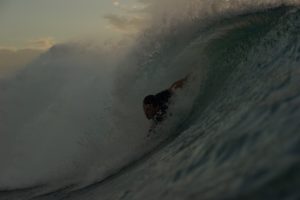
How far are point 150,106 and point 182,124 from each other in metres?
0.91

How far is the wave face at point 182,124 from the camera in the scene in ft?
16.3

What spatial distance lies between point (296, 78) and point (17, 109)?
20661 mm

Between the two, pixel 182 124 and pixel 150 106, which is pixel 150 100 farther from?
pixel 182 124

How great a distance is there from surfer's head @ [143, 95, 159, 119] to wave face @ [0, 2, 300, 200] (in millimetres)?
395

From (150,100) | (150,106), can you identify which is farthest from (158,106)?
(150,100)

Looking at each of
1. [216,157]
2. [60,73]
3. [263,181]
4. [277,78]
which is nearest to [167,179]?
[216,157]

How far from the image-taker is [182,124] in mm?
11109

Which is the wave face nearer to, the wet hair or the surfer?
the surfer

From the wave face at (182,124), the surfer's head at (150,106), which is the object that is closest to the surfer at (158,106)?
the surfer's head at (150,106)

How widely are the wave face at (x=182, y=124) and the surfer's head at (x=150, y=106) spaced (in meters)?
0.40

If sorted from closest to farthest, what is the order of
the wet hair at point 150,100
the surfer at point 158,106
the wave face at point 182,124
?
1. the wave face at point 182,124
2. the wet hair at point 150,100
3. the surfer at point 158,106

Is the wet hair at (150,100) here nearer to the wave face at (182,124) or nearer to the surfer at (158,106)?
the surfer at (158,106)

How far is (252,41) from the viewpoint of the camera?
42.2 feet

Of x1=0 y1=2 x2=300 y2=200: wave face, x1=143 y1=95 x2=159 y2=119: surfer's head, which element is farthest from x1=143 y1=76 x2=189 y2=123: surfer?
x1=0 y1=2 x2=300 y2=200: wave face
